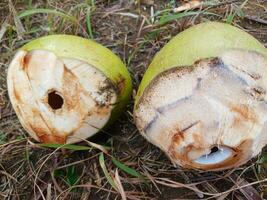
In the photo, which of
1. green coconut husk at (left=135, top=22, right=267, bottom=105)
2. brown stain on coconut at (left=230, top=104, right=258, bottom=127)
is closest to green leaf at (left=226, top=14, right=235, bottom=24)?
green coconut husk at (left=135, top=22, right=267, bottom=105)

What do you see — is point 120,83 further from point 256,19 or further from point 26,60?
point 256,19

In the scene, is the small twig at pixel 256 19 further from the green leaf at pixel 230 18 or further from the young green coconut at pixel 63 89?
the young green coconut at pixel 63 89

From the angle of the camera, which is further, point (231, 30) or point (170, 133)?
point (231, 30)

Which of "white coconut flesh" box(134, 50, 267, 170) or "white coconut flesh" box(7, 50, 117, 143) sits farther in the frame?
"white coconut flesh" box(7, 50, 117, 143)

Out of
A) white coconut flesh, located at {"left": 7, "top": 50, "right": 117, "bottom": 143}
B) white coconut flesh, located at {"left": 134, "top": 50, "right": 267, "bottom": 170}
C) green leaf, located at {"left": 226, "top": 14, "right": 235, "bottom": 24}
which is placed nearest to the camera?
white coconut flesh, located at {"left": 134, "top": 50, "right": 267, "bottom": 170}

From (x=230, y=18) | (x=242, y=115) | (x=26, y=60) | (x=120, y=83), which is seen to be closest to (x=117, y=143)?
(x=120, y=83)

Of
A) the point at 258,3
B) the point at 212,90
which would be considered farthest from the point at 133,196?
the point at 258,3

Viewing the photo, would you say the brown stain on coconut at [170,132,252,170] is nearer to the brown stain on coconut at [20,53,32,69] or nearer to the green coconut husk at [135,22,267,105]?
the green coconut husk at [135,22,267,105]

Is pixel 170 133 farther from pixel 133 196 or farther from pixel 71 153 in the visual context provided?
pixel 71 153
